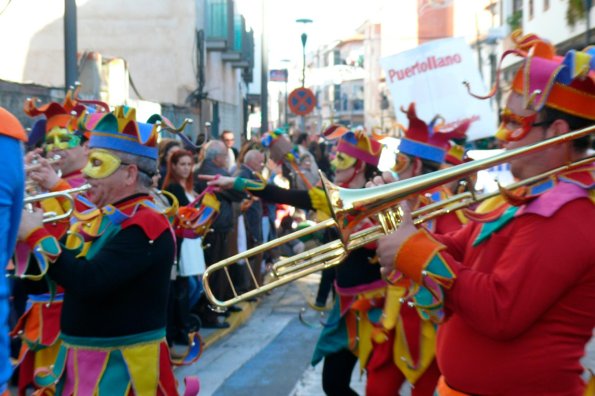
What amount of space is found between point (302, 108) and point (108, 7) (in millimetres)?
5839

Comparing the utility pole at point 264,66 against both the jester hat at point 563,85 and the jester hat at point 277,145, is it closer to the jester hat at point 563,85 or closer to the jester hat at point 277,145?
the jester hat at point 277,145

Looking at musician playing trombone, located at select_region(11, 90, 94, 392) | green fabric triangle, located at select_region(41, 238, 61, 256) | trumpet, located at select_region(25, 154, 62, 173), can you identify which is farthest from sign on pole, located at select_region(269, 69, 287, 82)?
green fabric triangle, located at select_region(41, 238, 61, 256)

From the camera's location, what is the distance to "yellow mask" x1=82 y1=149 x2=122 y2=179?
447 centimetres

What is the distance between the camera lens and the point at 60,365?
174 inches

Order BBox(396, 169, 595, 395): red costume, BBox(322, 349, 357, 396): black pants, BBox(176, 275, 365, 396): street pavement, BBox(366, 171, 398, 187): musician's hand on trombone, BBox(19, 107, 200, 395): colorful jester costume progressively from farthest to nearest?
1. BBox(176, 275, 365, 396): street pavement
2. BBox(322, 349, 357, 396): black pants
3. BBox(366, 171, 398, 187): musician's hand on trombone
4. BBox(19, 107, 200, 395): colorful jester costume
5. BBox(396, 169, 595, 395): red costume

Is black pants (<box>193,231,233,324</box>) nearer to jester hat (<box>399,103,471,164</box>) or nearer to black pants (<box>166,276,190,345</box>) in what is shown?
black pants (<box>166,276,190,345</box>)

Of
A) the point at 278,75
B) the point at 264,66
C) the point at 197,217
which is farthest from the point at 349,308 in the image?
the point at 278,75

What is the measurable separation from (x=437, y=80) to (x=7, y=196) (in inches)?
418

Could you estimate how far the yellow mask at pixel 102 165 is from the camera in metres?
4.47

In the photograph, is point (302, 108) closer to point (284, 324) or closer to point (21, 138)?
point (284, 324)

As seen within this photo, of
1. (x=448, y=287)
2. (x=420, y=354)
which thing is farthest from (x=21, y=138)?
(x=420, y=354)

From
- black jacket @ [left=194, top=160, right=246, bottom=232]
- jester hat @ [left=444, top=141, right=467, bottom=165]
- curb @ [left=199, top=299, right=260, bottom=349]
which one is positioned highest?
jester hat @ [left=444, top=141, right=467, bottom=165]

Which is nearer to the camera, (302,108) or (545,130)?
(545,130)

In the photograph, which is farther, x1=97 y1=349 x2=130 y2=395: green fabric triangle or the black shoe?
the black shoe
